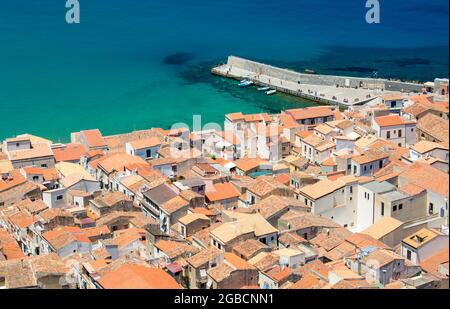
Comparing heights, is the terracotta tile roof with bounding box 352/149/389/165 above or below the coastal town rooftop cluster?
above

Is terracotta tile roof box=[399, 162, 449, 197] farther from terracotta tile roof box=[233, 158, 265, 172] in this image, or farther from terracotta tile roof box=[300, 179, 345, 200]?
terracotta tile roof box=[233, 158, 265, 172]

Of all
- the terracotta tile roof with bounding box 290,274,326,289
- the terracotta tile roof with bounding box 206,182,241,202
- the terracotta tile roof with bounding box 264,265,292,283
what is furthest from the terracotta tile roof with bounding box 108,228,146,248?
the terracotta tile roof with bounding box 290,274,326,289

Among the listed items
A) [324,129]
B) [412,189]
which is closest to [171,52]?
[324,129]

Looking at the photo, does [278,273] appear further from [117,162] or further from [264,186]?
[117,162]

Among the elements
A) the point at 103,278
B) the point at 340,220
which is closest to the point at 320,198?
the point at 340,220

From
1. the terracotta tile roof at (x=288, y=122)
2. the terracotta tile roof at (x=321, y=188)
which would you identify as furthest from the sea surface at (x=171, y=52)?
the terracotta tile roof at (x=321, y=188)

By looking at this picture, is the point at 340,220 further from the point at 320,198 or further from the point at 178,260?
the point at 178,260
